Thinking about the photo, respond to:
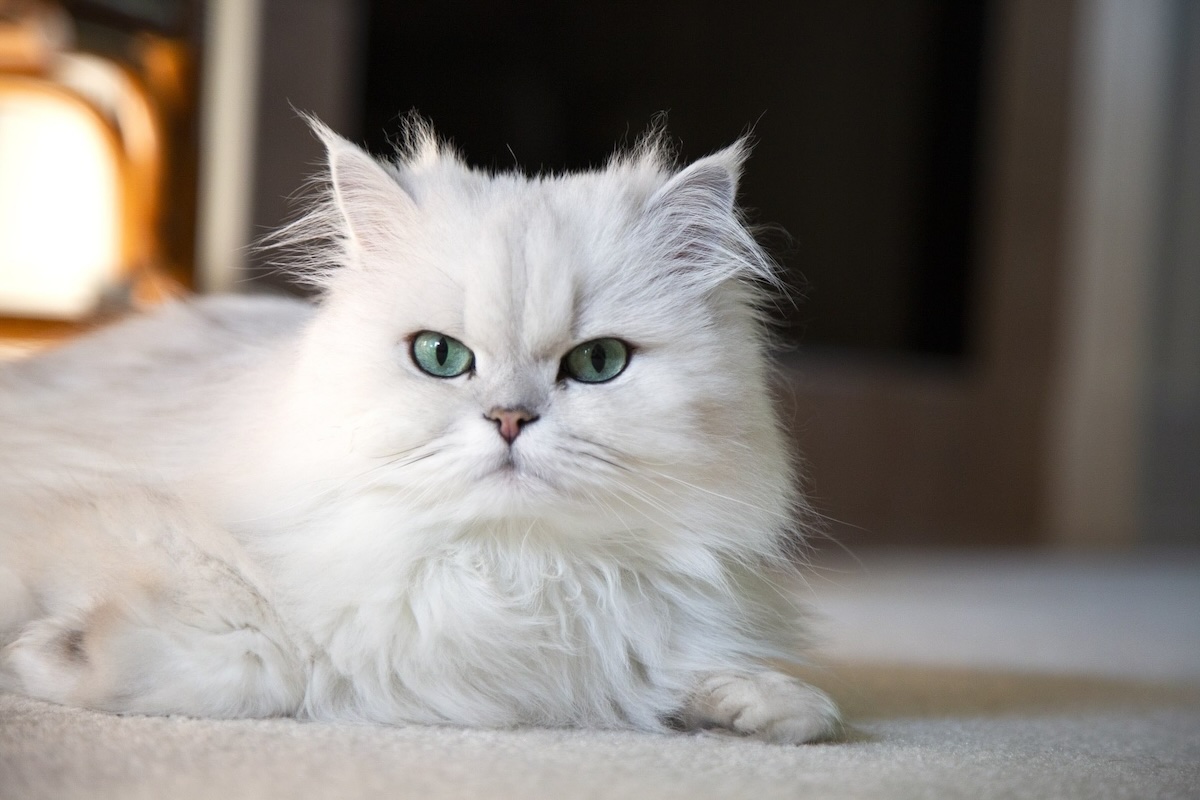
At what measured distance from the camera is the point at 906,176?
16.5ft

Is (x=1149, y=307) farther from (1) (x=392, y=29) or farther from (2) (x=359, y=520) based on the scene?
(2) (x=359, y=520)

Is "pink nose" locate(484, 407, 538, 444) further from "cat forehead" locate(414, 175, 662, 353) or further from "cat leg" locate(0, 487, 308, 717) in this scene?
"cat leg" locate(0, 487, 308, 717)

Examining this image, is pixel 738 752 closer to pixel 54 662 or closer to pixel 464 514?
pixel 464 514

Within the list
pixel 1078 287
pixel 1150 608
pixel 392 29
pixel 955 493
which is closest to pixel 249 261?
pixel 392 29

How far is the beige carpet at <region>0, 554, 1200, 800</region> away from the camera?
99cm

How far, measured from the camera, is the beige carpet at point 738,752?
0.99 metres

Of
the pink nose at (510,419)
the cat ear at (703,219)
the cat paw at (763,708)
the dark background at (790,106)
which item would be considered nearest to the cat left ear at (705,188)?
the cat ear at (703,219)

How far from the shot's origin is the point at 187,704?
1.22 metres

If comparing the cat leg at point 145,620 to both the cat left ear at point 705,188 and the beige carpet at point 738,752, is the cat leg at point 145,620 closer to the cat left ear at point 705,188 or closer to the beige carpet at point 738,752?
the beige carpet at point 738,752

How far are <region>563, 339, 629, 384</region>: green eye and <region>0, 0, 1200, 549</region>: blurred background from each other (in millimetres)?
1956

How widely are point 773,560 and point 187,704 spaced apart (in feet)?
2.26

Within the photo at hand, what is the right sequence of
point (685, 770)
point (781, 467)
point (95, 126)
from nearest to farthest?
point (685, 770) < point (781, 467) < point (95, 126)

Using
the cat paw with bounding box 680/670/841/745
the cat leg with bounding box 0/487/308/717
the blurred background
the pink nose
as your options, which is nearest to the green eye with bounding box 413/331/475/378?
the pink nose

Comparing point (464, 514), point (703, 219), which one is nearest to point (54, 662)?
point (464, 514)
